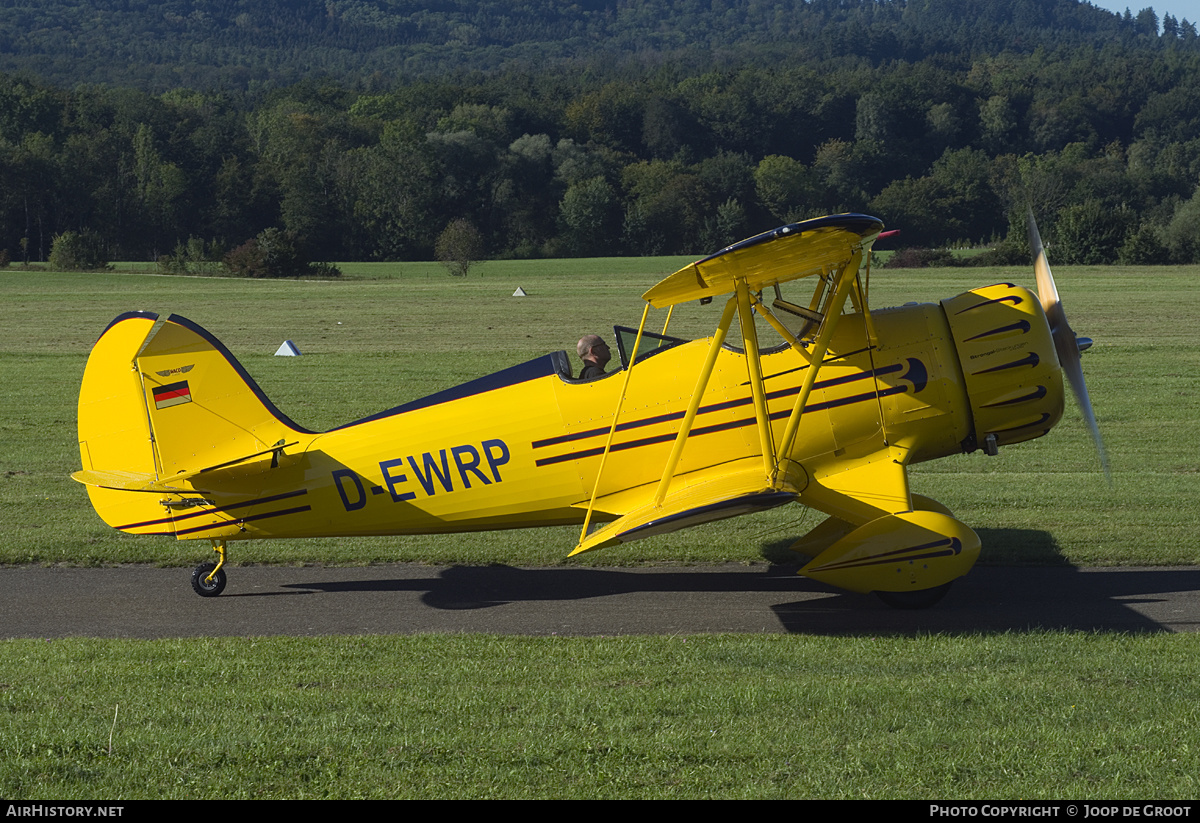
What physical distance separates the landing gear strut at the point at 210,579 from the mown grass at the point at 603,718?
53.5 inches

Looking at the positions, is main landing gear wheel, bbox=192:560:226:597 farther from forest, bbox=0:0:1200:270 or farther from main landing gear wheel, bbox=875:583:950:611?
forest, bbox=0:0:1200:270

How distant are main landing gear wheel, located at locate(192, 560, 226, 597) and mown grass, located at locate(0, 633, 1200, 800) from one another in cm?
136

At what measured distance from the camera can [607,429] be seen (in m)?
8.52

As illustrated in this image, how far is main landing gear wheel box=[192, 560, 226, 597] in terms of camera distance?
28.7 ft

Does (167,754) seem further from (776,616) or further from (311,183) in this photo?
(311,183)

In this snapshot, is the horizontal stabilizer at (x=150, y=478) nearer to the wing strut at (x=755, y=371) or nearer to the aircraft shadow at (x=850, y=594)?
the aircraft shadow at (x=850, y=594)

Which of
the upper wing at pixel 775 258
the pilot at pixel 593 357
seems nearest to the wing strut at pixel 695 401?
the upper wing at pixel 775 258

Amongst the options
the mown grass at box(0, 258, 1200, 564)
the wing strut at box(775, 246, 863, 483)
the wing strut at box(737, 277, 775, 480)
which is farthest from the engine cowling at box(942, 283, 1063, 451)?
the wing strut at box(737, 277, 775, 480)

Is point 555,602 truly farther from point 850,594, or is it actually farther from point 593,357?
point 850,594

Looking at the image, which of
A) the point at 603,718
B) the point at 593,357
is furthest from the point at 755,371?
the point at 603,718

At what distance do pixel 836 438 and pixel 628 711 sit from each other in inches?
131

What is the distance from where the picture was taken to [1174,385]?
1914 centimetres

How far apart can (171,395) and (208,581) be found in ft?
4.86

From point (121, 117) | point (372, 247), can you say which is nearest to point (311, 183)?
point (372, 247)
